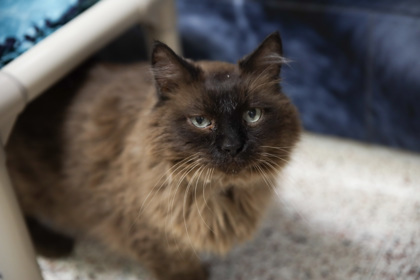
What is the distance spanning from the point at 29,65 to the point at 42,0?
0.33m

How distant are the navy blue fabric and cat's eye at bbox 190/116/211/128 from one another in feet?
1.73

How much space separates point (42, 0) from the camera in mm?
1354

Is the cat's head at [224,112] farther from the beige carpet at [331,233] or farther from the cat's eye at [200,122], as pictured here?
the beige carpet at [331,233]

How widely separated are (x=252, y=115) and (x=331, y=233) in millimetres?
653

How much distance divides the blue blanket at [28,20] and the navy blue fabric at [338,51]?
2.11 ft

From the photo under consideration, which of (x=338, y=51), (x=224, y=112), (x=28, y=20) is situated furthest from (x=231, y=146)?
(x=338, y=51)

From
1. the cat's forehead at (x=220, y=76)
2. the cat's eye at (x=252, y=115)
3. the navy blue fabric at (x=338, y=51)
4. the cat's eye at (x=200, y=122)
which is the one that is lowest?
the navy blue fabric at (x=338, y=51)

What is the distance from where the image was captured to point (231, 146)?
108cm

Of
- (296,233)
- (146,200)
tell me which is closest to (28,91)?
(146,200)

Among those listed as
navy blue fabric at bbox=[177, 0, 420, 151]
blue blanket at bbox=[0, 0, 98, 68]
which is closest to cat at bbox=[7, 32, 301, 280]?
blue blanket at bbox=[0, 0, 98, 68]

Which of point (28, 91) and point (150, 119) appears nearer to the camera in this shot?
point (28, 91)

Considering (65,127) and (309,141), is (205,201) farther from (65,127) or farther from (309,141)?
(309,141)

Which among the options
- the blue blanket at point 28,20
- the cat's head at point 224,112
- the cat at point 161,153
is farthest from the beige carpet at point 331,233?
the blue blanket at point 28,20

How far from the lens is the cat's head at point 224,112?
1.11m
